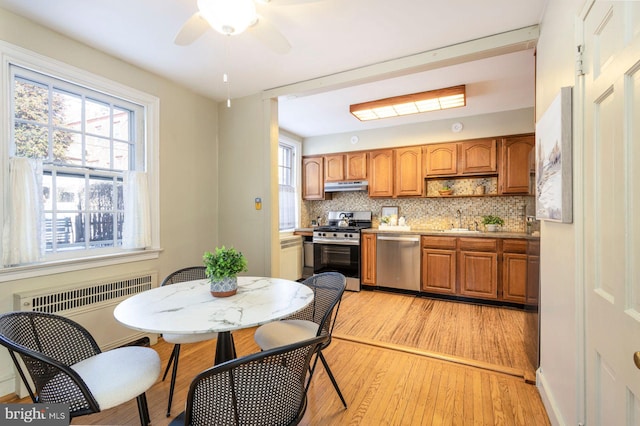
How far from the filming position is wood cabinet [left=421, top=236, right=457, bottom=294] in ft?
12.8

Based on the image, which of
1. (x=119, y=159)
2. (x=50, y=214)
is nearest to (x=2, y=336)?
(x=50, y=214)

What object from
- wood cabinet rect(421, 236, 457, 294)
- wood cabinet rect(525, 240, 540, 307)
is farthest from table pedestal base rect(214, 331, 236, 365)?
wood cabinet rect(421, 236, 457, 294)

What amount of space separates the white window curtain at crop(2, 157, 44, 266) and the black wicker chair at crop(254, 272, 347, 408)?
1.67 meters

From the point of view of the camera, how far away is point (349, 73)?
8.92 ft

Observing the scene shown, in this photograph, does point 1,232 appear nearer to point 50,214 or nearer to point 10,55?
point 50,214

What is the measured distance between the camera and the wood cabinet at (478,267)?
3.66 m

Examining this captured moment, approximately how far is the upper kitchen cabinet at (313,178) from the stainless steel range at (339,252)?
2.68 ft

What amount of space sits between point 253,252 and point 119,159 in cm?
157

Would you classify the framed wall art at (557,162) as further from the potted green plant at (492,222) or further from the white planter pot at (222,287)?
the potted green plant at (492,222)

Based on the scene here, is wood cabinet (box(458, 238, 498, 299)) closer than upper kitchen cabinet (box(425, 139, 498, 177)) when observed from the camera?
Yes

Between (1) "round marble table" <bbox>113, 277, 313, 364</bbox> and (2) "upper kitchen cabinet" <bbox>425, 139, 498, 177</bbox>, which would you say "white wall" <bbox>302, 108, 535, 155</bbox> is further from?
(1) "round marble table" <bbox>113, 277, 313, 364</bbox>

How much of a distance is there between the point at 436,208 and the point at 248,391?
4.20 meters

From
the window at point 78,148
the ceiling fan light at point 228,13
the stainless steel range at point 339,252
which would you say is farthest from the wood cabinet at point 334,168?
the ceiling fan light at point 228,13

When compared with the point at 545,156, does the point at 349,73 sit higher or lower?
higher
